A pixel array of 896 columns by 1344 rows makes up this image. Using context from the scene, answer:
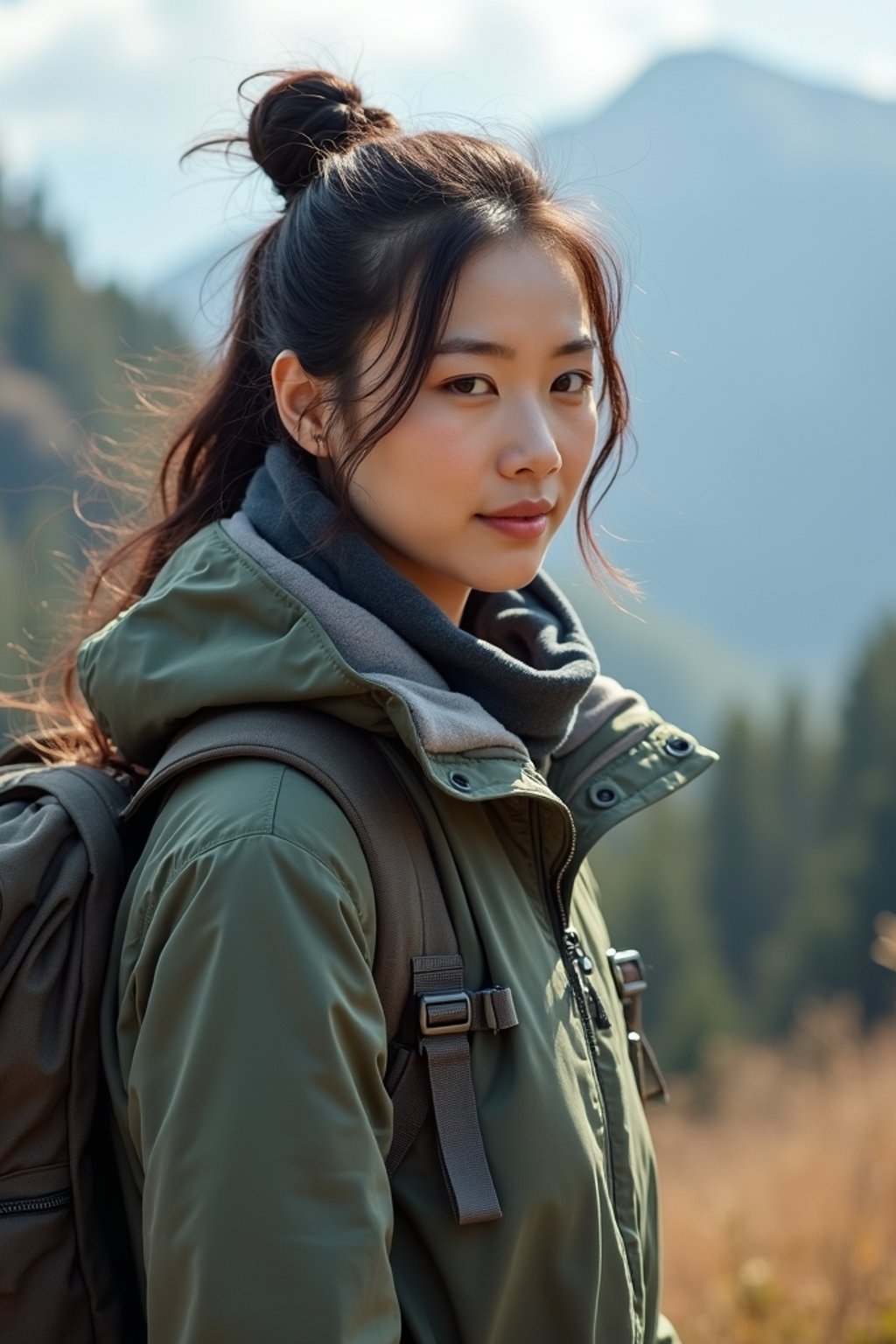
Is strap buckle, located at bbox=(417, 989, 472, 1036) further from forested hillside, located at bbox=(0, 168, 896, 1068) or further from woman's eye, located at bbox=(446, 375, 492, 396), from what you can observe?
forested hillside, located at bbox=(0, 168, 896, 1068)

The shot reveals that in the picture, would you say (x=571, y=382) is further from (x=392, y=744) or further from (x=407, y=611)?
(x=392, y=744)

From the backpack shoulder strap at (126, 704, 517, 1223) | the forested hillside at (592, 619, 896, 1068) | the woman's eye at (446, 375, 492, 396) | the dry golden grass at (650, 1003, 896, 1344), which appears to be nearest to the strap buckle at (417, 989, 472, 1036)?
the backpack shoulder strap at (126, 704, 517, 1223)

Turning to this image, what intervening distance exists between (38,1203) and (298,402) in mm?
1128

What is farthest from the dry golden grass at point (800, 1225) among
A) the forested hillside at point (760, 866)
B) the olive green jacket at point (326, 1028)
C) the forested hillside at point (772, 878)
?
the forested hillside at point (772, 878)

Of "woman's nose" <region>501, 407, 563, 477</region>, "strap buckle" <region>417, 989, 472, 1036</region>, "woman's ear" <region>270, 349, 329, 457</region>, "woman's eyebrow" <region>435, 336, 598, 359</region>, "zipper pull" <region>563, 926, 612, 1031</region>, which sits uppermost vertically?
"woman's eyebrow" <region>435, 336, 598, 359</region>

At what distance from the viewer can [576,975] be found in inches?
74.9

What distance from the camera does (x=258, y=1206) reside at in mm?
1375

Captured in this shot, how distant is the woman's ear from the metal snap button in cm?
63

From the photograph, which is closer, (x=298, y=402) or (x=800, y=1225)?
(x=298, y=402)

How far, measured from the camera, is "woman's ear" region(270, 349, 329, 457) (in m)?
2.04

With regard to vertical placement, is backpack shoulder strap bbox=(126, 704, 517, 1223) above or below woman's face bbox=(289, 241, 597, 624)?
below

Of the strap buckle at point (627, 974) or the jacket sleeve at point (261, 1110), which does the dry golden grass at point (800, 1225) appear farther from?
the jacket sleeve at point (261, 1110)

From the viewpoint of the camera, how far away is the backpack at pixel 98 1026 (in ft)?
5.22

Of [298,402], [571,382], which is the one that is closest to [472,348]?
[571,382]
